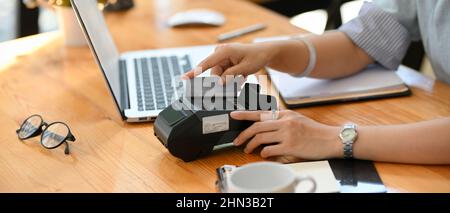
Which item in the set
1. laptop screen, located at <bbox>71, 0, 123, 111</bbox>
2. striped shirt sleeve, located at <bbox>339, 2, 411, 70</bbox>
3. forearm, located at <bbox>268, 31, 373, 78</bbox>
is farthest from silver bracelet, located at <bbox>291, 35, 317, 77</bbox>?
laptop screen, located at <bbox>71, 0, 123, 111</bbox>

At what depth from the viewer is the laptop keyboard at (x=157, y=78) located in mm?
1312

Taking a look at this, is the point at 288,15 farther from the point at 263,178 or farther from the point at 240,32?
the point at 263,178

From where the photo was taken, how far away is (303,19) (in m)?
2.94

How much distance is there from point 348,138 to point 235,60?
1.01 feet

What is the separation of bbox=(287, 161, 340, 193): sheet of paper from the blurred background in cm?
92

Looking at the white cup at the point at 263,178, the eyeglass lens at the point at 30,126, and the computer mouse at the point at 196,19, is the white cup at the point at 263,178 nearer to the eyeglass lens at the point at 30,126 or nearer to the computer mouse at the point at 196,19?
the eyeglass lens at the point at 30,126

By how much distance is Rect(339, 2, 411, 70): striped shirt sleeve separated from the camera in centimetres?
143

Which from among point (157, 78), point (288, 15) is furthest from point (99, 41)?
point (288, 15)

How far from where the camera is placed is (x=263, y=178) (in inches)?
33.6

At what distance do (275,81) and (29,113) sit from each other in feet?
1.83

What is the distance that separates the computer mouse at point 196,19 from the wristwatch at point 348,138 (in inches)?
30.8

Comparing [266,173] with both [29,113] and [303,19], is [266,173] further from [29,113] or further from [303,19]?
[303,19]
